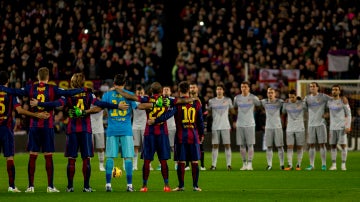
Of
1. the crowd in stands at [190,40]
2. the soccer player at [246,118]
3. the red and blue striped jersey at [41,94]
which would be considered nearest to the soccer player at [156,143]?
the red and blue striped jersey at [41,94]

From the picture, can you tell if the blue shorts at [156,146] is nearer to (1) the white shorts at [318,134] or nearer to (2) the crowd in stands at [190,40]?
(1) the white shorts at [318,134]

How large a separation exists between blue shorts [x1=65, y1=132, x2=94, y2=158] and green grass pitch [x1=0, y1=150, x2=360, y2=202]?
2.37ft

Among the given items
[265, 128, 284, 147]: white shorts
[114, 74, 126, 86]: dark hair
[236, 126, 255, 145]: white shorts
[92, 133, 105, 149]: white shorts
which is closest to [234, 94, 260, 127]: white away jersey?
[236, 126, 255, 145]: white shorts

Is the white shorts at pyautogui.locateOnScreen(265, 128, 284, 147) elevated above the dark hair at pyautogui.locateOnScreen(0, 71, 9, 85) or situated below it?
below

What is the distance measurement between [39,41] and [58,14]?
201 centimetres

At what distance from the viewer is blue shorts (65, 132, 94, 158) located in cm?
1523

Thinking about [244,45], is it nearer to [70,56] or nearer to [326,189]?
[70,56]

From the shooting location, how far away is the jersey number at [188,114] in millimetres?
15672

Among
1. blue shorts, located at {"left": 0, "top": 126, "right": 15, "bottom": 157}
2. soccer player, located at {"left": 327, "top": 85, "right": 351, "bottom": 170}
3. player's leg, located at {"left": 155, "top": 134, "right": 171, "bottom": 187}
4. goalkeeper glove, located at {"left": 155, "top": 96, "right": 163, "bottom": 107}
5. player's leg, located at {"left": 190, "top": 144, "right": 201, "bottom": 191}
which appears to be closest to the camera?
goalkeeper glove, located at {"left": 155, "top": 96, "right": 163, "bottom": 107}

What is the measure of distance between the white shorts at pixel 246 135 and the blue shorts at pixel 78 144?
7627 millimetres

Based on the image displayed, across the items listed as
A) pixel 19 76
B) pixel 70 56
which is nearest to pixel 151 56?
pixel 70 56

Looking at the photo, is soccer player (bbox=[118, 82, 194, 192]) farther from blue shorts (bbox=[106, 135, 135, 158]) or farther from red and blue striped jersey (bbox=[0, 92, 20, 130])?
red and blue striped jersey (bbox=[0, 92, 20, 130])

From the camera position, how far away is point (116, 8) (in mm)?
36094

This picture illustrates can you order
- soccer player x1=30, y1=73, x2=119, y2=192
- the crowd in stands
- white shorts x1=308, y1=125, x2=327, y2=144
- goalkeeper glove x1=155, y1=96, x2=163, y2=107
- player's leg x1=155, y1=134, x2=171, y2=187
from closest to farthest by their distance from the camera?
goalkeeper glove x1=155, y1=96, x2=163, y2=107, soccer player x1=30, y1=73, x2=119, y2=192, player's leg x1=155, y1=134, x2=171, y2=187, white shorts x1=308, y1=125, x2=327, y2=144, the crowd in stands
